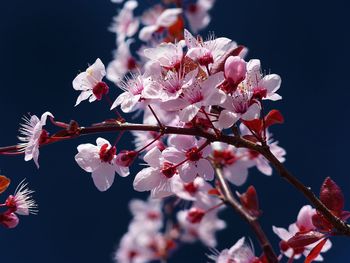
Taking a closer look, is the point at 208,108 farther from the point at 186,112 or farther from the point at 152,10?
the point at 152,10

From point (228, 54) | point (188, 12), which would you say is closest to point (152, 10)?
point (188, 12)

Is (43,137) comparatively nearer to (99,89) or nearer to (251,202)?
(99,89)

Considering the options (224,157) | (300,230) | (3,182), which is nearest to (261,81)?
(300,230)

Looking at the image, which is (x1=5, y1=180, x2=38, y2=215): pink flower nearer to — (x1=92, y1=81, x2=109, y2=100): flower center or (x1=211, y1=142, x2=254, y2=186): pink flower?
(x1=92, y1=81, x2=109, y2=100): flower center

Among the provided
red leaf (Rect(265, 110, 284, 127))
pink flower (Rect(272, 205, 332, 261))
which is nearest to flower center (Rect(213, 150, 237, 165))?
pink flower (Rect(272, 205, 332, 261))

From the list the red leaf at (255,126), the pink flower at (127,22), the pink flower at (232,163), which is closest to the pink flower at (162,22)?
the pink flower at (127,22)

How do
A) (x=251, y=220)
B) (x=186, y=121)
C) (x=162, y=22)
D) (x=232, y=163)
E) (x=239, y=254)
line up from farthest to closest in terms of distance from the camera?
(x=162, y=22) < (x=232, y=163) < (x=251, y=220) < (x=239, y=254) < (x=186, y=121)

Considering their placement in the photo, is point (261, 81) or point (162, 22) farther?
point (162, 22)
